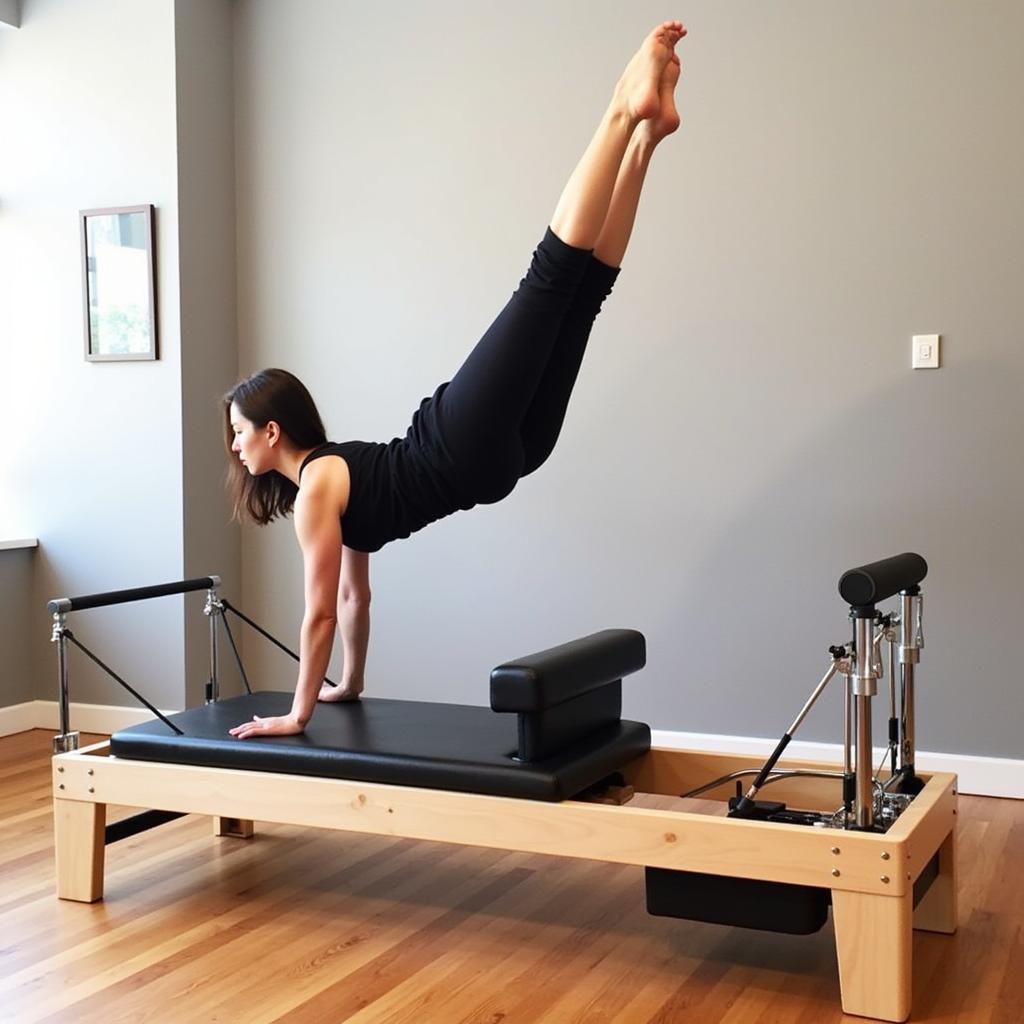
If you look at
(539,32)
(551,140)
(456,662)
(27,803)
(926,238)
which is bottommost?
(27,803)

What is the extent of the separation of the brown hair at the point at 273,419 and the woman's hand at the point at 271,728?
500mm

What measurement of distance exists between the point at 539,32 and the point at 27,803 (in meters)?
2.73

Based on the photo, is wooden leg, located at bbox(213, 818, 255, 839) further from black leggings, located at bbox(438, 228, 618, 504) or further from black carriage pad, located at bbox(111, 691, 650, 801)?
black leggings, located at bbox(438, 228, 618, 504)

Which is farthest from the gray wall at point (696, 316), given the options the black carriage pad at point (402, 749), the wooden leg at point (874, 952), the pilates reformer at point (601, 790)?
the wooden leg at point (874, 952)

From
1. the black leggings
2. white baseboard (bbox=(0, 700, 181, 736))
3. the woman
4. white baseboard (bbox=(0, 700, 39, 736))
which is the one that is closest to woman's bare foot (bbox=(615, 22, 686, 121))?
the woman

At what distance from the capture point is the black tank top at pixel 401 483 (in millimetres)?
2756

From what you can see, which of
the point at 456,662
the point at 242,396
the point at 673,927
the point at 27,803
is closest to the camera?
the point at 673,927

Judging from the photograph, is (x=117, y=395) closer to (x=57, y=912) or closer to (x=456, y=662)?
(x=456, y=662)

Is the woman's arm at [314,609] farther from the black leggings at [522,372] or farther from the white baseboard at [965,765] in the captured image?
the white baseboard at [965,765]

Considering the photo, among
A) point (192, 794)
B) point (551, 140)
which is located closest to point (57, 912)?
point (192, 794)

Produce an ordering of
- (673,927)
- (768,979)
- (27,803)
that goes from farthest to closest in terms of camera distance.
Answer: (27,803)
(673,927)
(768,979)

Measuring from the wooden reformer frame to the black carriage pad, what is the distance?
0.02 m

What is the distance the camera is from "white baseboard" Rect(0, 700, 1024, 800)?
3.62 meters

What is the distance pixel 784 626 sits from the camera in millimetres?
3854
